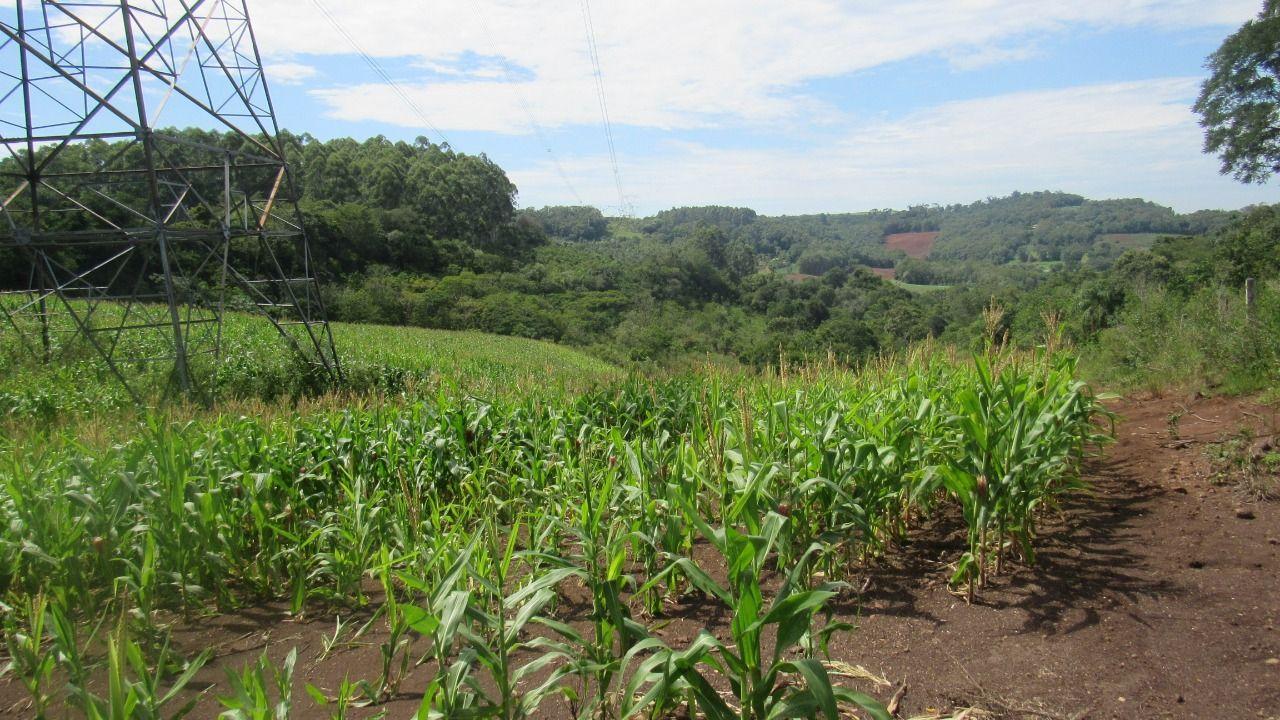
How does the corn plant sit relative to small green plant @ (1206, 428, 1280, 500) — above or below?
above

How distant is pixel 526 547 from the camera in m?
3.75

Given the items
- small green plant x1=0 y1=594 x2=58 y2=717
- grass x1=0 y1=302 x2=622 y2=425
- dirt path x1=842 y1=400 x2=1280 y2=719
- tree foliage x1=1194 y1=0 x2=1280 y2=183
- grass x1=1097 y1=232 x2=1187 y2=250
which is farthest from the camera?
grass x1=1097 y1=232 x2=1187 y2=250

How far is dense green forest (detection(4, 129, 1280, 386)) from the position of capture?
2486 centimetres

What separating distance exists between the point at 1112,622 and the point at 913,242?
141m

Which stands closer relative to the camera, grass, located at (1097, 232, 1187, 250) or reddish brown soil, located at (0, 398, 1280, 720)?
reddish brown soil, located at (0, 398, 1280, 720)

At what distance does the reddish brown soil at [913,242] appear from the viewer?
124938 mm

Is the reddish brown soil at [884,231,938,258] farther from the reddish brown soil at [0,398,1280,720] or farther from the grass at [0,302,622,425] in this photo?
the reddish brown soil at [0,398,1280,720]

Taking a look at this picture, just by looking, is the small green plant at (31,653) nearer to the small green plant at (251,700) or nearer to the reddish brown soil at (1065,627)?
the reddish brown soil at (1065,627)

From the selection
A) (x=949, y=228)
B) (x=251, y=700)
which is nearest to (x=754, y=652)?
(x=251, y=700)

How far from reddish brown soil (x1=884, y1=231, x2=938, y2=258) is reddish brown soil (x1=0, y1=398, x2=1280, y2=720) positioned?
12480 centimetres

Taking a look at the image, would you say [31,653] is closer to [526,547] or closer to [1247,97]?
[526,547]

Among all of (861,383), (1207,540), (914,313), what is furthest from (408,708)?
(914,313)

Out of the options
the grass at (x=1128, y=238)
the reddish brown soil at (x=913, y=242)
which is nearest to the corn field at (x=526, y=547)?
the grass at (x=1128, y=238)

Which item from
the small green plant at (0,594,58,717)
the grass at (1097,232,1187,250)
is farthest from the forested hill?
the small green plant at (0,594,58,717)
